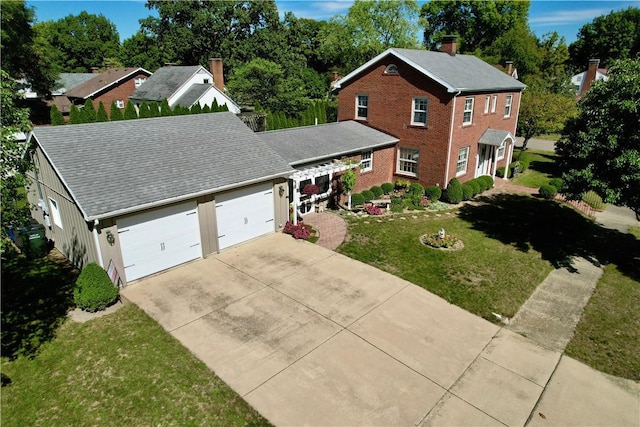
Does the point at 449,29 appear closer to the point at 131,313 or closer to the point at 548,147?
the point at 548,147

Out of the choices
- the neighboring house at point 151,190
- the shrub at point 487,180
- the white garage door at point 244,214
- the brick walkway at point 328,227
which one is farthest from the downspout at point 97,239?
the shrub at point 487,180

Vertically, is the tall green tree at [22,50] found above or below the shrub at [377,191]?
above

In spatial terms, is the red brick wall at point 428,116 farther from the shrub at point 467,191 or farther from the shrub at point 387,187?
the shrub at point 387,187

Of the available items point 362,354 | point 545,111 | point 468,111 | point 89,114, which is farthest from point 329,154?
point 89,114

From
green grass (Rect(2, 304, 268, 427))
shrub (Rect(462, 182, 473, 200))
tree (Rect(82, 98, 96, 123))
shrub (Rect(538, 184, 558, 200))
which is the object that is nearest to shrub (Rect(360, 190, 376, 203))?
shrub (Rect(462, 182, 473, 200))

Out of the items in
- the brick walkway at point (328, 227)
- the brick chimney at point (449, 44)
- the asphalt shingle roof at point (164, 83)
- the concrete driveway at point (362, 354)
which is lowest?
the concrete driveway at point (362, 354)

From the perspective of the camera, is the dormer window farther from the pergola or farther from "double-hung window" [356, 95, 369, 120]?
the pergola

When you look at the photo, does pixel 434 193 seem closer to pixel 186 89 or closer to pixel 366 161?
pixel 366 161
